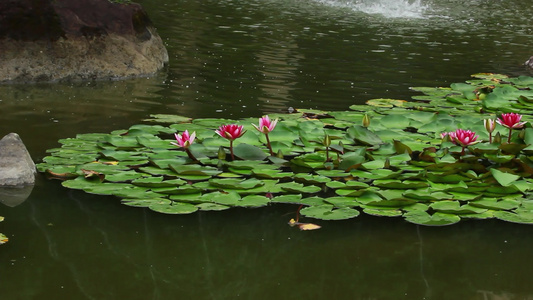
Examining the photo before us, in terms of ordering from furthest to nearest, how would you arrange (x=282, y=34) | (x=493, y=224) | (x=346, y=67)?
(x=282, y=34), (x=346, y=67), (x=493, y=224)

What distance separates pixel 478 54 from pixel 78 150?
6248 millimetres

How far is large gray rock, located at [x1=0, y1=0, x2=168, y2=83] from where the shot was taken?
690cm

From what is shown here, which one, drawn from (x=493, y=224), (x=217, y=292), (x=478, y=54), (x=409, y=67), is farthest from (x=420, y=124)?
(x=478, y=54)

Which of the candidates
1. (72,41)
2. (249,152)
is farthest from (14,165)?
(72,41)

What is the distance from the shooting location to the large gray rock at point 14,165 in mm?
4023

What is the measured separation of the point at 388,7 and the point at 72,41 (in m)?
8.24

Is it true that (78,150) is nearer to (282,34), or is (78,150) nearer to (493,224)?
(493,224)

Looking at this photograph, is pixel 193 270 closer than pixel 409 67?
Yes

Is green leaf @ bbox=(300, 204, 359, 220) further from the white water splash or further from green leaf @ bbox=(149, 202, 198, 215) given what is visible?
the white water splash

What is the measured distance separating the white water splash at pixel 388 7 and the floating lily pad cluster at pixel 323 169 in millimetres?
8617

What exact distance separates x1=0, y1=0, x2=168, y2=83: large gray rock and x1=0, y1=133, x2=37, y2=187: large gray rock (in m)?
2.97

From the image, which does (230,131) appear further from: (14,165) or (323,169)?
(14,165)

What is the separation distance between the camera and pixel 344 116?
18.1 ft

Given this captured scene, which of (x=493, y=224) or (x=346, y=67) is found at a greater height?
(x=493, y=224)
